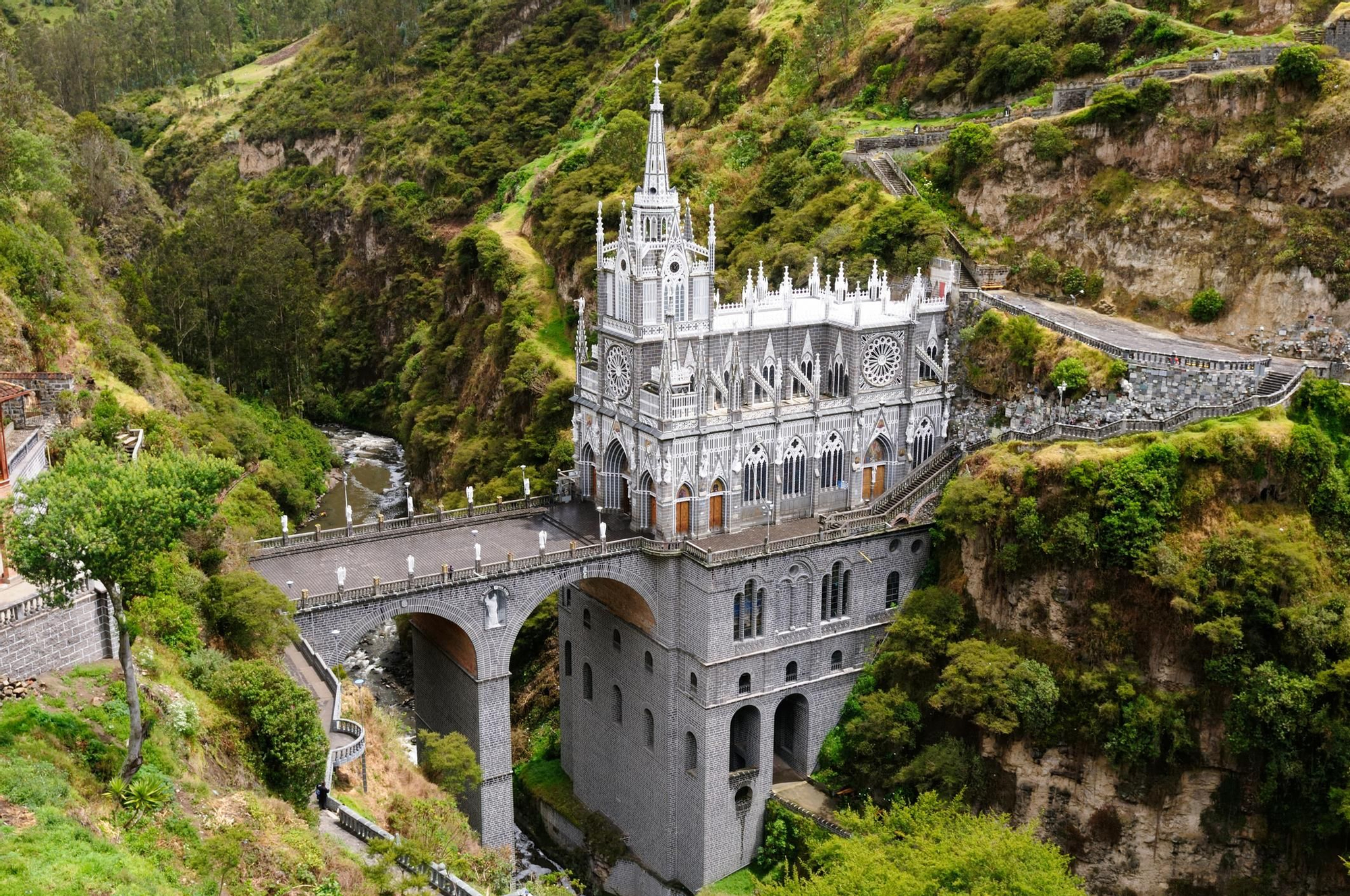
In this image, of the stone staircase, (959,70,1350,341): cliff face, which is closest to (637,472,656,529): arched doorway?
the stone staircase

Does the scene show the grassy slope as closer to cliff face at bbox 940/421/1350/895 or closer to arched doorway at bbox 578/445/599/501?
arched doorway at bbox 578/445/599/501

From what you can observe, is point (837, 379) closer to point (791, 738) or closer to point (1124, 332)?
point (1124, 332)

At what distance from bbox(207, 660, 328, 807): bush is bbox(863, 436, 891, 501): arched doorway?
32240mm

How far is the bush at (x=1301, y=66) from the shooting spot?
66375 mm

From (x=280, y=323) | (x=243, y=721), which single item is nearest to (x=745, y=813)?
(x=243, y=721)

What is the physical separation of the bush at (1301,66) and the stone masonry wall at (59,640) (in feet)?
204

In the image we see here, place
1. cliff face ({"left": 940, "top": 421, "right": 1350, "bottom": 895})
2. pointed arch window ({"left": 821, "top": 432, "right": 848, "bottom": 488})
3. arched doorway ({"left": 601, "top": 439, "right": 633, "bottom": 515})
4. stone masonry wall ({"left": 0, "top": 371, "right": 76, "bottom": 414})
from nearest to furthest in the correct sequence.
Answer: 1. cliff face ({"left": 940, "top": 421, "right": 1350, "bottom": 895})
2. stone masonry wall ({"left": 0, "top": 371, "right": 76, "bottom": 414})
3. arched doorway ({"left": 601, "top": 439, "right": 633, "bottom": 515})
4. pointed arch window ({"left": 821, "top": 432, "right": 848, "bottom": 488})

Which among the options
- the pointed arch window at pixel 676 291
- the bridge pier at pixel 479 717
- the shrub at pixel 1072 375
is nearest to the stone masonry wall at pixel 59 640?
the bridge pier at pixel 479 717

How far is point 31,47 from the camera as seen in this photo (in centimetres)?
15050

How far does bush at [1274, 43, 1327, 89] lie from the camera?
66.4m

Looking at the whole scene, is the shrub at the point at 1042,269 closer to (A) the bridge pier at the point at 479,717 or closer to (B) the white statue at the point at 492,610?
(B) the white statue at the point at 492,610

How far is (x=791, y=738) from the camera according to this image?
64.2 m

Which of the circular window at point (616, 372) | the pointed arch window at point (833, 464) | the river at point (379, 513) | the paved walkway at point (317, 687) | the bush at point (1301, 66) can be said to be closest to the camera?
the paved walkway at point (317, 687)

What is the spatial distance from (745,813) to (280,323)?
67445mm
